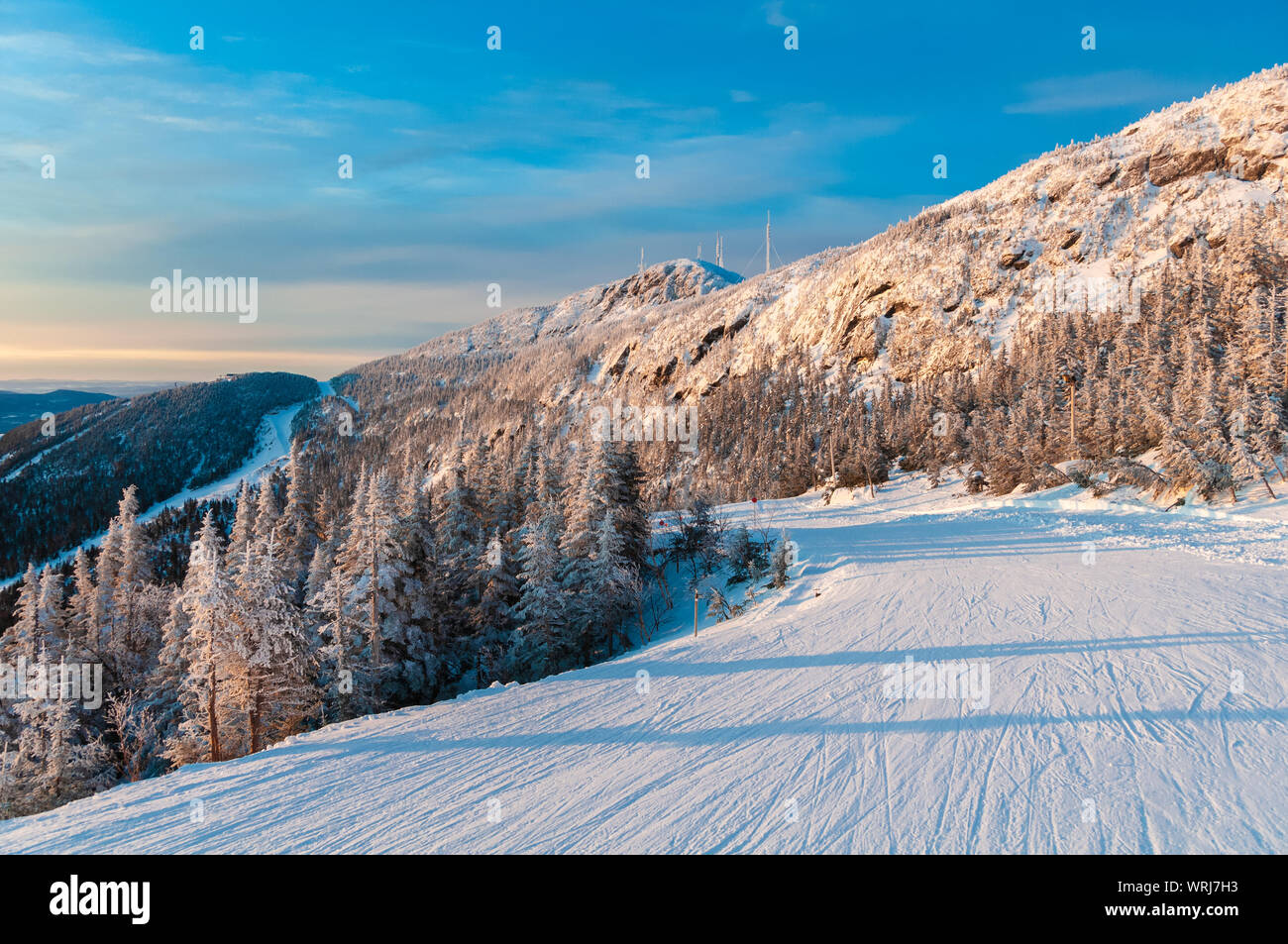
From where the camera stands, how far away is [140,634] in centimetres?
3444

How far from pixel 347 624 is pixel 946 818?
21.3 meters

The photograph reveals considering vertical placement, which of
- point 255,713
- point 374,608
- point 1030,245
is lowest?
point 255,713

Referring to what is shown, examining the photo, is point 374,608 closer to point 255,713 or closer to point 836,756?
point 255,713

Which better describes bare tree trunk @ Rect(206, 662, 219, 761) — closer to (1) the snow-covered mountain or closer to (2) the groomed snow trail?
(2) the groomed snow trail

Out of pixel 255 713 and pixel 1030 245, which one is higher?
pixel 1030 245

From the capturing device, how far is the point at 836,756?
24.8ft

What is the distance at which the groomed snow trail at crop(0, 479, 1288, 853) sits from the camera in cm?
595

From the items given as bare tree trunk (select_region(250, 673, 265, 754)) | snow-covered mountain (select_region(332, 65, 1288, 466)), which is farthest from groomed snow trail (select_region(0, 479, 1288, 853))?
snow-covered mountain (select_region(332, 65, 1288, 466))

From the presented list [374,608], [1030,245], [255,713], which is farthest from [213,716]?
[1030,245]

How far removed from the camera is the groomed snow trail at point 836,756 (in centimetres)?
595

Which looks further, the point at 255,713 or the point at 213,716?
the point at 255,713

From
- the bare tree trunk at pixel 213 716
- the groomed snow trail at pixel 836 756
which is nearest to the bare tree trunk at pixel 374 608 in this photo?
the bare tree trunk at pixel 213 716

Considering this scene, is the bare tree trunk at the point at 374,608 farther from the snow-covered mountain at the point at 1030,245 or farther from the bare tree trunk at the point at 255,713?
the snow-covered mountain at the point at 1030,245
